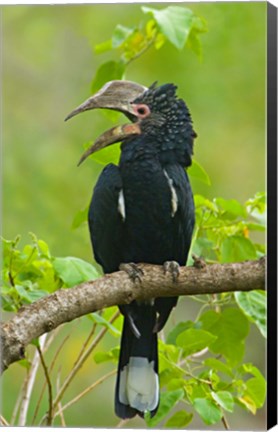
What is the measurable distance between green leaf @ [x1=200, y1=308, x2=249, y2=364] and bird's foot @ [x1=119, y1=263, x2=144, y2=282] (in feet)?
0.94

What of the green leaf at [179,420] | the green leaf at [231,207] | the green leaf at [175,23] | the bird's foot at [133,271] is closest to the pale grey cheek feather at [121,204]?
the bird's foot at [133,271]

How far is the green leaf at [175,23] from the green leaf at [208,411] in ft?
3.46

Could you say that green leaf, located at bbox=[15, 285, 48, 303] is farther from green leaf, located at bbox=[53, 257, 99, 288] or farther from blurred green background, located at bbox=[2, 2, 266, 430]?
blurred green background, located at bbox=[2, 2, 266, 430]

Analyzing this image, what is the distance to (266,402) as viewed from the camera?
2473mm

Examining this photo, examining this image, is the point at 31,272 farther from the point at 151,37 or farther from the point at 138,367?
the point at 151,37

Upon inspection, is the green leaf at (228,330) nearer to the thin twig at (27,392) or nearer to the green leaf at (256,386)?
the green leaf at (256,386)

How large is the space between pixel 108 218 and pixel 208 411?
2.04 ft

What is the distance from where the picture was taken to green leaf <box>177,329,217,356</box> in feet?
8.11

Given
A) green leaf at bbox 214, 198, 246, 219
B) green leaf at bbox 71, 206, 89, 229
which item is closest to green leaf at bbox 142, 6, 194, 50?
green leaf at bbox 214, 198, 246, 219

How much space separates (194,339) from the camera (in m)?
2.48

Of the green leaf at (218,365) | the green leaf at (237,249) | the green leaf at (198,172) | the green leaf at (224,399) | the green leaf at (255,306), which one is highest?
the green leaf at (198,172)

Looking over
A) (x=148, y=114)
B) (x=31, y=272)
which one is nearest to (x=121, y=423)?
(x=31, y=272)

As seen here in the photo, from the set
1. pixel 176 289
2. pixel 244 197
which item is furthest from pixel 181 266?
pixel 244 197

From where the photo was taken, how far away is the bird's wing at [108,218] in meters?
2.53
